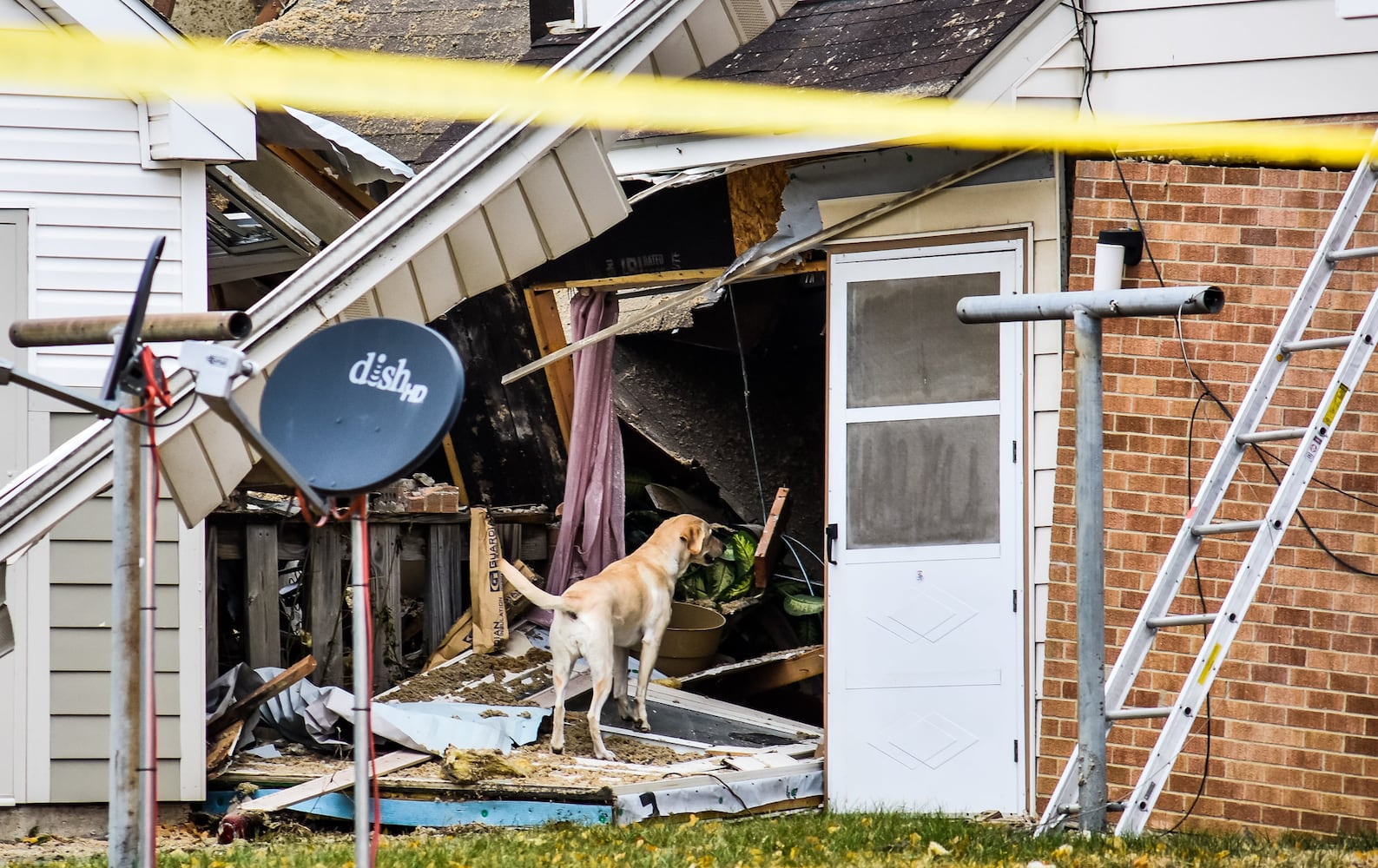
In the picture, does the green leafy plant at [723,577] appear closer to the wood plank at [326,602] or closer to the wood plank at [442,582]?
the wood plank at [442,582]

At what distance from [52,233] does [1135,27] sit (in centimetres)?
561

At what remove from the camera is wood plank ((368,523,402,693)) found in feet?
33.1

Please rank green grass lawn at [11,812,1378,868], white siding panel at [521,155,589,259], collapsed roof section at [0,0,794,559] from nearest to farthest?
green grass lawn at [11,812,1378,868] < collapsed roof section at [0,0,794,559] < white siding panel at [521,155,589,259]

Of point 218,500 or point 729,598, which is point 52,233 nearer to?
point 218,500

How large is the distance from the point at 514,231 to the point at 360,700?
3.98 metres

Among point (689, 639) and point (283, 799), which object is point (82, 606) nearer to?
point (283, 799)

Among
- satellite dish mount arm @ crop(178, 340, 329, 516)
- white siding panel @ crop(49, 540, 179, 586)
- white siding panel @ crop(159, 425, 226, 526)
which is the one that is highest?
satellite dish mount arm @ crop(178, 340, 329, 516)

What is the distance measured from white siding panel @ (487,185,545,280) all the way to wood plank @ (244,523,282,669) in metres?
2.32

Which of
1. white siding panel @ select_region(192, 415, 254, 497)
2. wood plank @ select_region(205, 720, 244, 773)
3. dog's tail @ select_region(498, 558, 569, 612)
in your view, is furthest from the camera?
wood plank @ select_region(205, 720, 244, 773)

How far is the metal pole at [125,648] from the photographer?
15.0ft

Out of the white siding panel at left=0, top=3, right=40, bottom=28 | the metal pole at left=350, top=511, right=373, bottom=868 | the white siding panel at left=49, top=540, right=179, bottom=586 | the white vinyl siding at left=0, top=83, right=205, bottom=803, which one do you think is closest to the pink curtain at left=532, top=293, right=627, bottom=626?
the white vinyl siding at left=0, top=83, right=205, bottom=803

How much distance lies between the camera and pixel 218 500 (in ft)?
25.3

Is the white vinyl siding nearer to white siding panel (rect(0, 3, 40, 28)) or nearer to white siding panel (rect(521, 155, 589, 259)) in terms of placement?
white siding panel (rect(0, 3, 40, 28))

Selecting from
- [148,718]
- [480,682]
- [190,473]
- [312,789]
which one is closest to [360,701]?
[148,718]
